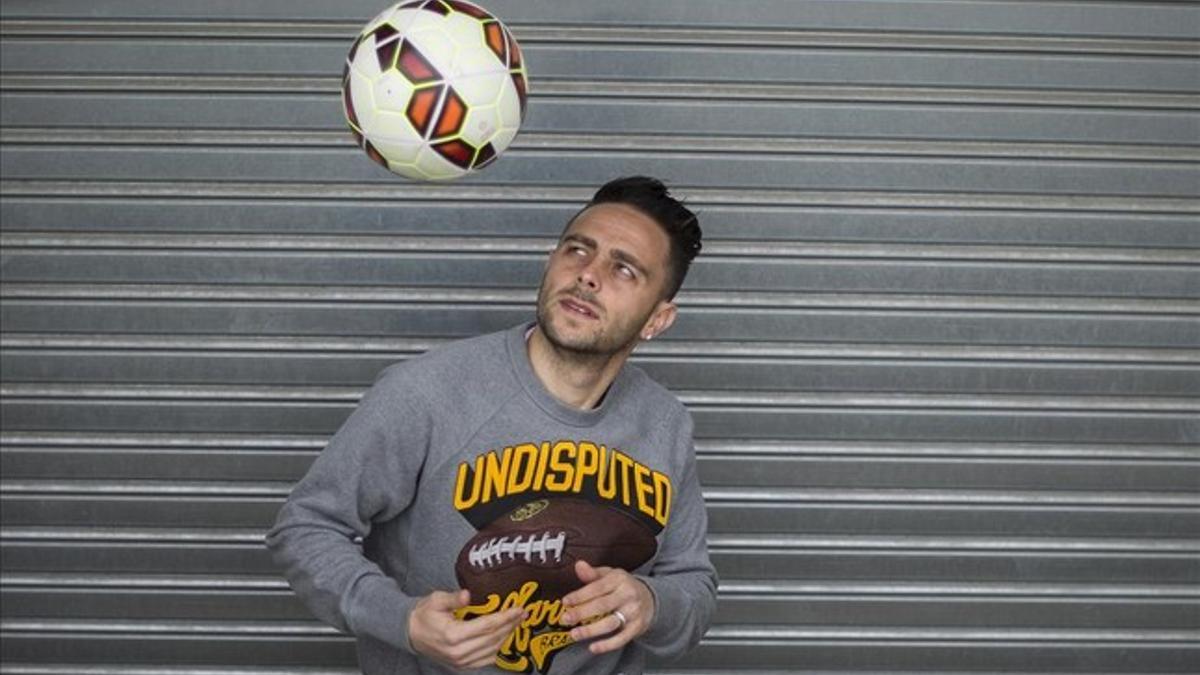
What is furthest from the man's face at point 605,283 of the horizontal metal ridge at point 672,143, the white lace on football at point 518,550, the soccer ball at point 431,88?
the horizontal metal ridge at point 672,143

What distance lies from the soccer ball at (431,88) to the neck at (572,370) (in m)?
0.48

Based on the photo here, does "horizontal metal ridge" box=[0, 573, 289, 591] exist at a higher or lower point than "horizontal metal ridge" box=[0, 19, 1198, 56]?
lower

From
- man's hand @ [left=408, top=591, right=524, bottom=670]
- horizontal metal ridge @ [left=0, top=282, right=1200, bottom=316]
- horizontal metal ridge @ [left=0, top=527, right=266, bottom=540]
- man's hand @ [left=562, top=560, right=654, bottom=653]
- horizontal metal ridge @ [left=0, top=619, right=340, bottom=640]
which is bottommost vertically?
man's hand @ [left=408, top=591, right=524, bottom=670]

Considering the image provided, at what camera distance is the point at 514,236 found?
14.6 feet

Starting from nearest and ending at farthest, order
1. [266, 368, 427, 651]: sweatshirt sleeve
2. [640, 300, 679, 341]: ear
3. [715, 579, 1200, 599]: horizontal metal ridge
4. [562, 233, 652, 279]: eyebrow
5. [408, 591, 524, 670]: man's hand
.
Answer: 1. [408, 591, 524, 670]: man's hand
2. [266, 368, 427, 651]: sweatshirt sleeve
3. [562, 233, 652, 279]: eyebrow
4. [640, 300, 679, 341]: ear
5. [715, 579, 1200, 599]: horizontal metal ridge

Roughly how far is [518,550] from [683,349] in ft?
4.05

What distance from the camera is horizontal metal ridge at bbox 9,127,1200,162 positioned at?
14.4 feet

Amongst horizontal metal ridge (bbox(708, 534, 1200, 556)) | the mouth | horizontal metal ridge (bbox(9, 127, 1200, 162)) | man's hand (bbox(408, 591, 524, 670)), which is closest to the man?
the mouth

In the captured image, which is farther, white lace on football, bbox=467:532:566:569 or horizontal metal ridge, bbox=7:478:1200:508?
horizontal metal ridge, bbox=7:478:1200:508

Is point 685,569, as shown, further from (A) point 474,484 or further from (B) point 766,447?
(B) point 766,447

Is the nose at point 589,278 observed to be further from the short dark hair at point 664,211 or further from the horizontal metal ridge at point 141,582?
the horizontal metal ridge at point 141,582

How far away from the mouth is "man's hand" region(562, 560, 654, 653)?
60 cm

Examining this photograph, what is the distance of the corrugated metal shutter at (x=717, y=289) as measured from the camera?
14.5 feet

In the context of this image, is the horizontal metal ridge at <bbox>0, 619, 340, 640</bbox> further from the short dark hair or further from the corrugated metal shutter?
the short dark hair
